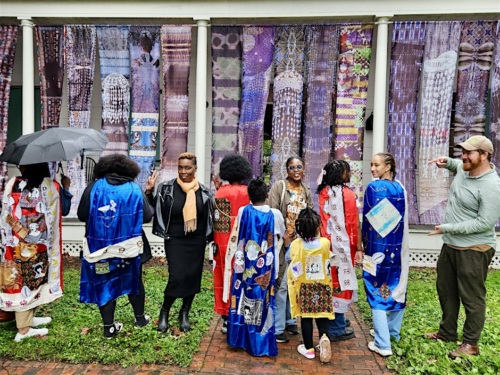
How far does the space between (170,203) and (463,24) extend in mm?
6025

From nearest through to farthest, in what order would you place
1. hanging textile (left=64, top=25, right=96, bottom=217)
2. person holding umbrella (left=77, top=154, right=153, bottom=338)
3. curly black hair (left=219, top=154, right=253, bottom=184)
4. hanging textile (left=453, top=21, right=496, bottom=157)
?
person holding umbrella (left=77, top=154, right=153, bottom=338), curly black hair (left=219, top=154, right=253, bottom=184), hanging textile (left=453, top=21, right=496, bottom=157), hanging textile (left=64, top=25, right=96, bottom=217)

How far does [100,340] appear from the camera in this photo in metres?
3.98

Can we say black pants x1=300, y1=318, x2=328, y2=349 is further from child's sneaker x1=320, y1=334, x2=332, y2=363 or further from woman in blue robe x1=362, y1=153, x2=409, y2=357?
woman in blue robe x1=362, y1=153, x2=409, y2=357

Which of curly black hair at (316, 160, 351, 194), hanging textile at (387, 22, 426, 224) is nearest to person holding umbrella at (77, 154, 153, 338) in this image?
curly black hair at (316, 160, 351, 194)

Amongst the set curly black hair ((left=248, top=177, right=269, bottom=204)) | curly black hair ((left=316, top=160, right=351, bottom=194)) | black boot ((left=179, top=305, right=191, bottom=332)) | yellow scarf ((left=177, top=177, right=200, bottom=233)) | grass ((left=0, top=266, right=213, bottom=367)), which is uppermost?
curly black hair ((left=316, top=160, right=351, bottom=194))

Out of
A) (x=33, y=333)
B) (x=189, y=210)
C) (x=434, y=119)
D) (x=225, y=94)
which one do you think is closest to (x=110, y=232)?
(x=189, y=210)

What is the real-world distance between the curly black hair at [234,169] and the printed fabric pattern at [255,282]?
48cm

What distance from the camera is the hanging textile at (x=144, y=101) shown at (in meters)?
7.24

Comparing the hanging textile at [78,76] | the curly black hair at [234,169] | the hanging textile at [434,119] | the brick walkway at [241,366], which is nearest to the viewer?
the brick walkway at [241,366]

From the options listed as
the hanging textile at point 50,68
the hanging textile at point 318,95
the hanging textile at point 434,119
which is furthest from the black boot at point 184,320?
the hanging textile at point 50,68

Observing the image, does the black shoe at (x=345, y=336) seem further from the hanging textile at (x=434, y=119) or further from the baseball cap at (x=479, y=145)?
the hanging textile at (x=434, y=119)

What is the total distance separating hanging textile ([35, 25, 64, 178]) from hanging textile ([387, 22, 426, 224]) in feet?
19.9

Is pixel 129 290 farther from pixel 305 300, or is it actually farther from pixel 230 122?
pixel 230 122

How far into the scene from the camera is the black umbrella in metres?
3.61
